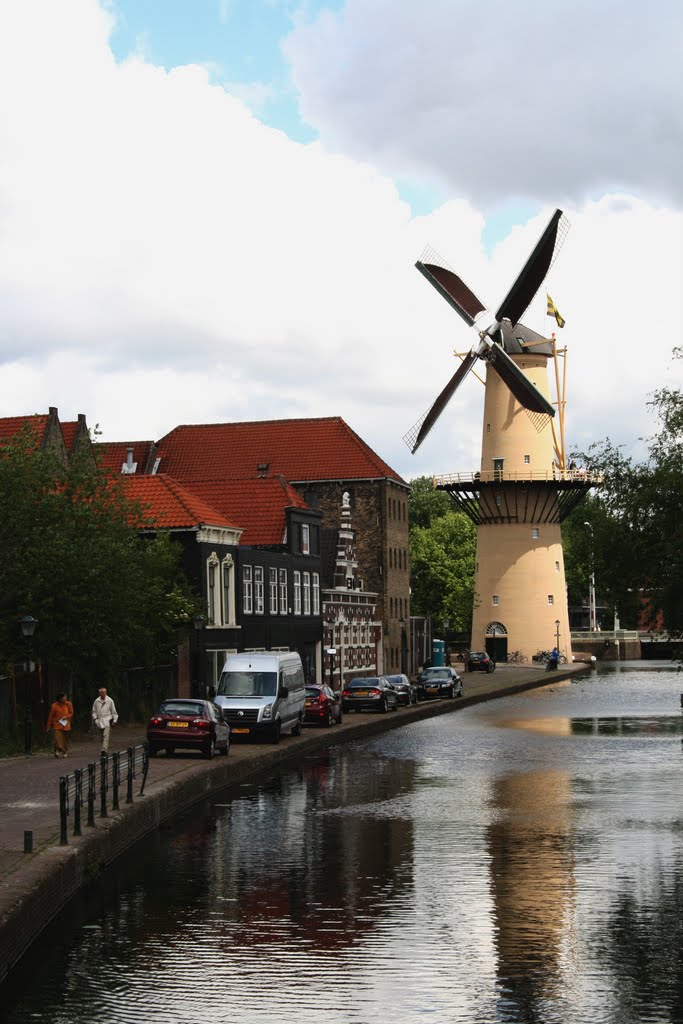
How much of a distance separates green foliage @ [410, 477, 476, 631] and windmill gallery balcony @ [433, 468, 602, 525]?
23.9 m

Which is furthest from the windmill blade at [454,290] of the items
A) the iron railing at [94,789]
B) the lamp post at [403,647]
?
the iron railing at [94,789]

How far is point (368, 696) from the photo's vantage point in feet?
193

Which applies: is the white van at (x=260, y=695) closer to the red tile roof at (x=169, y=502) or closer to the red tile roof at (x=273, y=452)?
the red tile roof at (x=169, y=502)

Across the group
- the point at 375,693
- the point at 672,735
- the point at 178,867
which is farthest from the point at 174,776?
the point at 375,693

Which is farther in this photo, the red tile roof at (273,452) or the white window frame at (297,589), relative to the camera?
the red tile roof at (273,452)

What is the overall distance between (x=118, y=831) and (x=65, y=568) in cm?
1946

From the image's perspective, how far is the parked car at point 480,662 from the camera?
10369cm

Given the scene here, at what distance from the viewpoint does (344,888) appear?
18.5 meters

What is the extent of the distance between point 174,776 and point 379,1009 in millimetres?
17426

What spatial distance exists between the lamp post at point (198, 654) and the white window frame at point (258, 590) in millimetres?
7862

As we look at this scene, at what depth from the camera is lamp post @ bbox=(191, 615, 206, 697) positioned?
49.9m

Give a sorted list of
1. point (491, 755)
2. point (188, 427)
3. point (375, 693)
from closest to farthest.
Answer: point (491, 755), point (375, 693), point (188, 427)

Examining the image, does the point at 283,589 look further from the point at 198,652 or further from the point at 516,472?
the point at 516,472

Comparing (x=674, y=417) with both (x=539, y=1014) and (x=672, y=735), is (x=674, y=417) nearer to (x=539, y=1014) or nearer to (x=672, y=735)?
(x=672, y=735)
